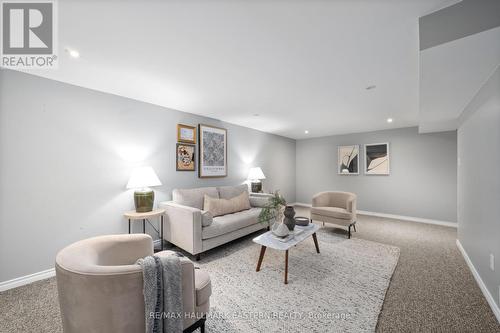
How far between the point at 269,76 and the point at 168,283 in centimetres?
220

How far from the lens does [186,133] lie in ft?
11.6

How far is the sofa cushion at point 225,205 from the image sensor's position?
3.12 meters

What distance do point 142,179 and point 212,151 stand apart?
157 cm

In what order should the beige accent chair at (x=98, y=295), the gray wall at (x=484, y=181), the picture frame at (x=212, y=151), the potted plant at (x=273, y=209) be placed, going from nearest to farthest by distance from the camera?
the beige accent chair at (x=98, y=295), the gray wall at (x=484, y=181), the potted plant at (x=273, y=209), the picture frame at (x=212, y=151)

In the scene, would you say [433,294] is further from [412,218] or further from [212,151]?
[212,151]

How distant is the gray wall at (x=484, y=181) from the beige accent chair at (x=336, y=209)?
1402 mm

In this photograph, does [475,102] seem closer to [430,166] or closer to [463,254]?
[463,254]

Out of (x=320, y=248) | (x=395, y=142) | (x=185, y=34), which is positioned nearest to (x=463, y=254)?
(x=320, y=248)

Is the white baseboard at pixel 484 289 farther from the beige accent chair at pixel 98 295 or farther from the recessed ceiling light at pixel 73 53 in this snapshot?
the recessed ceiling light at pixel 73 53

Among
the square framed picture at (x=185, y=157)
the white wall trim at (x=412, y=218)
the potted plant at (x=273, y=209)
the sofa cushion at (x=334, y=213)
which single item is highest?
the square framed picture at (x=185, y=157)

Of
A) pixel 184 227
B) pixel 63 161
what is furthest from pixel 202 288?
pixel 63 161

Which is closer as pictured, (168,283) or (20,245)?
(168,283)

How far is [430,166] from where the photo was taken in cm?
440

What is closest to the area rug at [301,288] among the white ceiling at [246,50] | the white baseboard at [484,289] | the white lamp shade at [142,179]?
the white baseboard at [484,289]
